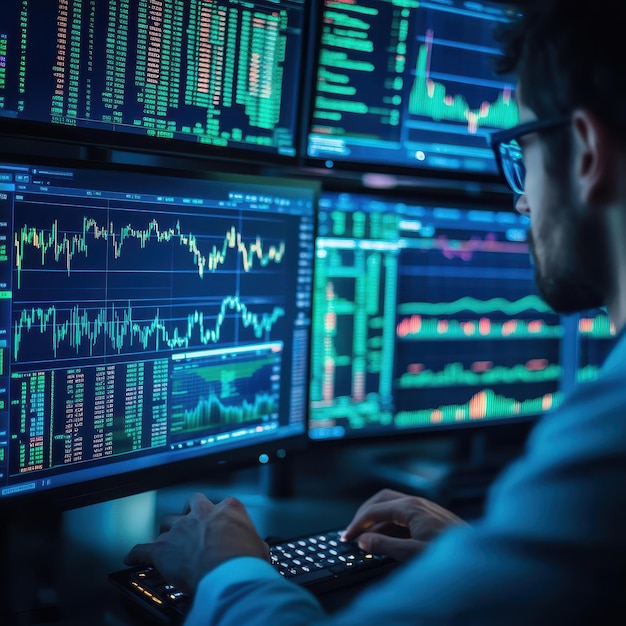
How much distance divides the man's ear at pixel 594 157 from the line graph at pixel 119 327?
60 cm

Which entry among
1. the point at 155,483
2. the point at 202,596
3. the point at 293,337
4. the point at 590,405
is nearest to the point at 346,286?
the point at 293,337

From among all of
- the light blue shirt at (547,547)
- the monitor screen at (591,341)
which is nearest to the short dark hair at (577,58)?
the light blue shirt at (547,547)

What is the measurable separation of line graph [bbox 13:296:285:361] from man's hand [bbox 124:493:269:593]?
25 cm

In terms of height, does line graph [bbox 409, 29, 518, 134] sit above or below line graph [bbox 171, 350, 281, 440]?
above

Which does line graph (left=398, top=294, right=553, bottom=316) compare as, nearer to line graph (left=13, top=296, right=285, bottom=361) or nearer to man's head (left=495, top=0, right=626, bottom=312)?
line graph (left=13, top=296, right=285, bottom=361)

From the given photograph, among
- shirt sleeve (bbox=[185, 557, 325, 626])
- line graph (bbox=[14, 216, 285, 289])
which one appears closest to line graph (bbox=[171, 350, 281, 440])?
line graph (bbox=[14, 216, 285, 289])

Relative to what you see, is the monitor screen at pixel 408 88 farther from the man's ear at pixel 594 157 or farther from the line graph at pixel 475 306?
the man's ear at pixel 594 157

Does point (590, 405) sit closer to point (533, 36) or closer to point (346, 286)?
point (533, 36)

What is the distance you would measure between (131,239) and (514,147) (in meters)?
0.52

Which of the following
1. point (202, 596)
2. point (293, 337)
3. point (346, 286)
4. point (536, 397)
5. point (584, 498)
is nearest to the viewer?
point (584, 498)

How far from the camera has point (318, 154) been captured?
143 centimetres

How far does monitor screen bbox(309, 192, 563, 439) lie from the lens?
1.45 metres

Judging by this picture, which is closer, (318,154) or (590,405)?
(590,405)

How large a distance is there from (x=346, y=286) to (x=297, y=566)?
567 mm
